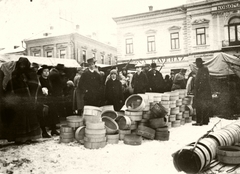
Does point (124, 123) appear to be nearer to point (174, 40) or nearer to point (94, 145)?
point (94, 145)

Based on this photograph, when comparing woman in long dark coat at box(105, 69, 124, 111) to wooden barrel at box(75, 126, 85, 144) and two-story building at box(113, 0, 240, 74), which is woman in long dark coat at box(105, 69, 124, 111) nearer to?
wooden barrel at box(75, 126, 85, 144)

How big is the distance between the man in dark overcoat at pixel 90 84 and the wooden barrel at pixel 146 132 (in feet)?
4.84

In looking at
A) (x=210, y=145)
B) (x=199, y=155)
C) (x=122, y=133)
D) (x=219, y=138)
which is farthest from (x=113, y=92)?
(x=199, y=155)

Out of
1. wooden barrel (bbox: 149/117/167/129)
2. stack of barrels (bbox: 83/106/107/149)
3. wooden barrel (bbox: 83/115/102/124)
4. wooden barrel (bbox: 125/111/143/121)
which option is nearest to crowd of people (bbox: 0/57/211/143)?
wooden barrel (bbox: 83/115/102/124)

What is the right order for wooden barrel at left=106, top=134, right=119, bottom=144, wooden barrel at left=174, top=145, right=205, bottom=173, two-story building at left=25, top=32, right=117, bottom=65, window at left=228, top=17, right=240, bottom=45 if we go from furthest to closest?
two-story building at left=25, top=32, right=117, bottom=65 < window at left=228, top=17, right=240, bottom=45 < wooden barrel at left=106, top=134, right=119, bottom=144 < wooden barrel at left=174, top=145, right=205, bottom=173

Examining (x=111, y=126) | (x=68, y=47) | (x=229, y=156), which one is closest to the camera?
(x=229, y=156)

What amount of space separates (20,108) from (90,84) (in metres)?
1.73

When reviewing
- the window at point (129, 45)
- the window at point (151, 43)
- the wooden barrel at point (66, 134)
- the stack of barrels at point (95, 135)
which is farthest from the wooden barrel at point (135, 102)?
the window at point (129, 45)

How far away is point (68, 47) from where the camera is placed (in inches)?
842

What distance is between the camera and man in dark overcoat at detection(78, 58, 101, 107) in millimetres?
5362

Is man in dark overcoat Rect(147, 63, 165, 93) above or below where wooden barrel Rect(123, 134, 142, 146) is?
above

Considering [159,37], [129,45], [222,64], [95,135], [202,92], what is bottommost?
[95,135]

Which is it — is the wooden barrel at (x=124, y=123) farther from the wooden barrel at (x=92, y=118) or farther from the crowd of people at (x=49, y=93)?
the crowd of people at (x=49, y=93)

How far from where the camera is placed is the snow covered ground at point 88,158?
306 centimetres
